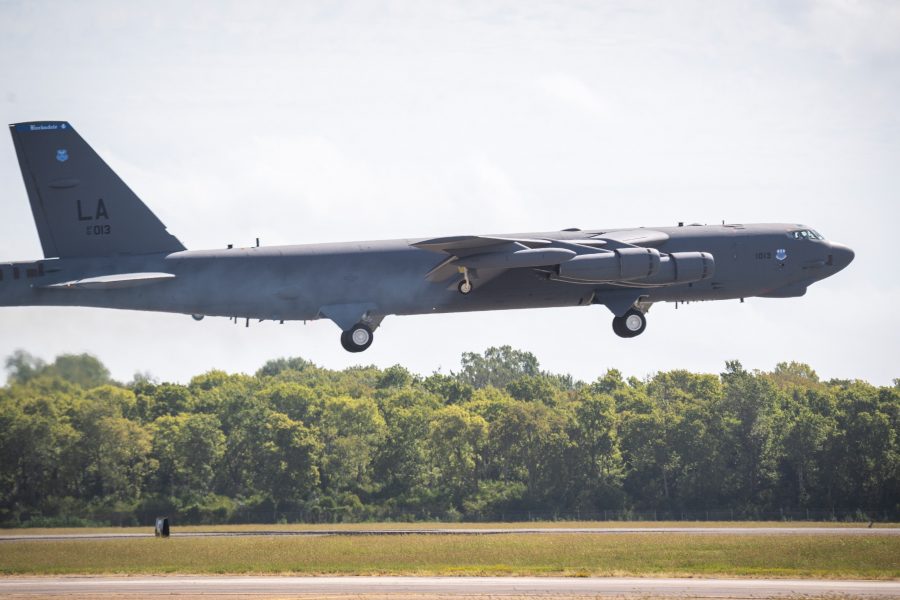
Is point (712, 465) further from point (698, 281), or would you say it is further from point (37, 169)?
point (37, 169)

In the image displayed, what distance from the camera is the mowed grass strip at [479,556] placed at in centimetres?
4719

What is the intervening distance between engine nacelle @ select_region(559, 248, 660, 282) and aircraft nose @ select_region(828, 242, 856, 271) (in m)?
9.16

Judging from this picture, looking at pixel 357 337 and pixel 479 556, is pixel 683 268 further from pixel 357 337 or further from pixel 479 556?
pixel 479 556

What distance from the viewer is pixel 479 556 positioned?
50.3 metres

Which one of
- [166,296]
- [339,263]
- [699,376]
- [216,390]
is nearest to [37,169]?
[166,296]

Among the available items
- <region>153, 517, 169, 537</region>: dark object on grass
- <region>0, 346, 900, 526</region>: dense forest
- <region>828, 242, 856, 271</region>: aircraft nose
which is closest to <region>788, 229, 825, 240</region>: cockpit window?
<region>828, 242, 856, 271</region>: aircraft nose

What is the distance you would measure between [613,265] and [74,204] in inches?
814

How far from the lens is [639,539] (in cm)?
5912

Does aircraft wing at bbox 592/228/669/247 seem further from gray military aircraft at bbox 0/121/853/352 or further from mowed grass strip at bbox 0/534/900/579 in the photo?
mowed grass strip at bbox 0/534/900/579

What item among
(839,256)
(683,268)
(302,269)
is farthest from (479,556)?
(839,256)

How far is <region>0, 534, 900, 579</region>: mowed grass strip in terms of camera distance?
4719cm

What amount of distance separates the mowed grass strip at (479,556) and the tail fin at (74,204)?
1252 centimetres

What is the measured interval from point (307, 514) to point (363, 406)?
15.8 meters

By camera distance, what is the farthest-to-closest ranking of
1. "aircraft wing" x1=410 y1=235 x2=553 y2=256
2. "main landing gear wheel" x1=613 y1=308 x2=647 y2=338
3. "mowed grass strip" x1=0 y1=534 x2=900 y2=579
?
1. "main landing gear wheel" x1=613 y1=308 x2=647 y2=338
2. "mowed grass strip" x1=0 y1=534 x2=900 y2=579
3. "aircraft wing" x1=410 y1=235 x2=553 y2=256
